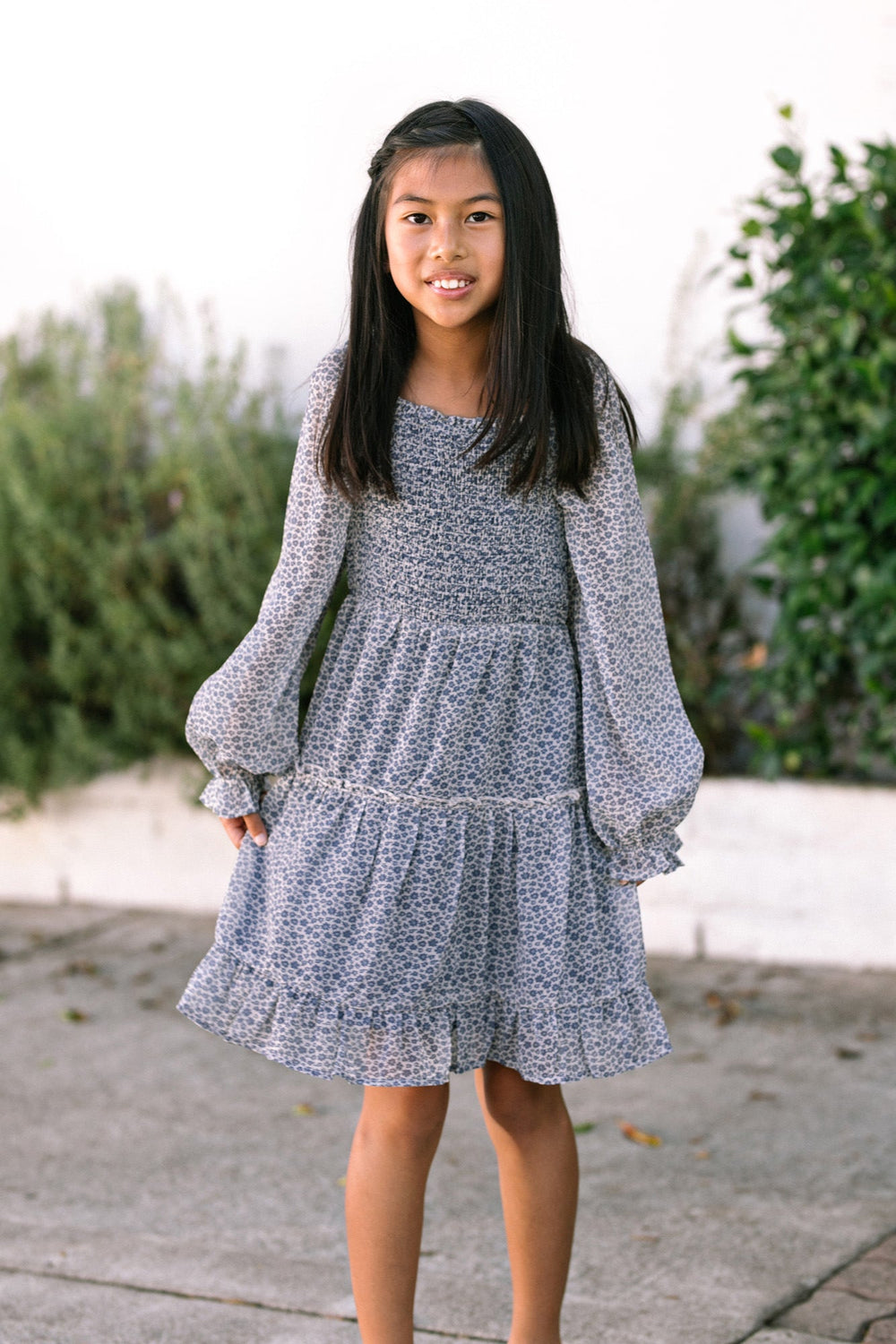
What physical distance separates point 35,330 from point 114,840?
179cm

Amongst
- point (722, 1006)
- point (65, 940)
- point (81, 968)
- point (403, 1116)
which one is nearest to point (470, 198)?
point (403, 1116)

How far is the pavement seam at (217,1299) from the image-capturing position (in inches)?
94.3

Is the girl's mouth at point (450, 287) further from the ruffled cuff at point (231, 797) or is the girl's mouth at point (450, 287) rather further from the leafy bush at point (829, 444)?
the leafy bush at point (829, 444)

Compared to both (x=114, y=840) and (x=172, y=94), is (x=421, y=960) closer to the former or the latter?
(x=114, y=840)

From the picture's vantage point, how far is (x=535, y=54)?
4.68 metres

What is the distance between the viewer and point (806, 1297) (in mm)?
2467

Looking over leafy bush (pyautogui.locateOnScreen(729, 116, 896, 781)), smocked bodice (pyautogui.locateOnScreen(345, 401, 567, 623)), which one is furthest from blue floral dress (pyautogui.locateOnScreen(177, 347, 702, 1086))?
leafy bush (pyautogui.locateOnScreen(729, 116, 896, 781))

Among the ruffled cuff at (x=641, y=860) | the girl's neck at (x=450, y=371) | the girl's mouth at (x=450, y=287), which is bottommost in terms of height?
the ruffled cuff at (x=641, y=860)

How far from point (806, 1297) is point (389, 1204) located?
826 mm

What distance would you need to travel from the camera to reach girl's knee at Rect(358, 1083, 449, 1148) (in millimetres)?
2047

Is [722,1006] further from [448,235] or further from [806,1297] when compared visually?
[448,235]

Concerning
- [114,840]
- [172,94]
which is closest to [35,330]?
[172,94]

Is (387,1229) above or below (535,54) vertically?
below

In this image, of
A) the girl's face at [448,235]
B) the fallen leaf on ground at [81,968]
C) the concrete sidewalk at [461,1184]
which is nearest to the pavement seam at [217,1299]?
the concrete sidewalk at [461,1184]
